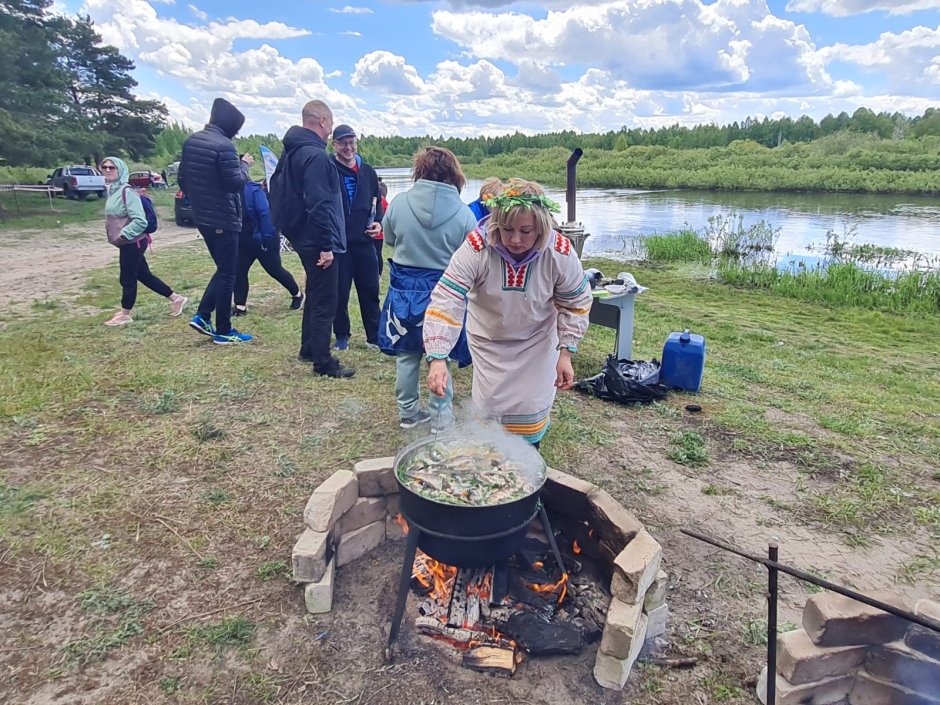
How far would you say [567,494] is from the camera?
2645 millimetres

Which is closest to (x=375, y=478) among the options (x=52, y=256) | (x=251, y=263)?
(x=251, y=263)

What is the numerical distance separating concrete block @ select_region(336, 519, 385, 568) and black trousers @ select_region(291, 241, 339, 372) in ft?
7.15

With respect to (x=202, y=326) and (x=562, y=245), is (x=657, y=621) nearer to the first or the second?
(x=562, y=245)

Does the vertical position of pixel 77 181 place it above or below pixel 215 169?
above

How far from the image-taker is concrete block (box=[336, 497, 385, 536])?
2.60 metres

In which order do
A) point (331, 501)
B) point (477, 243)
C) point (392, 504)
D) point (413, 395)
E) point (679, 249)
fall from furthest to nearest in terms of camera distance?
1. point (679, 249)
2. point (413, 395)
3. point (392, 504)
4. point (331, 501)
5. point (477, 243)

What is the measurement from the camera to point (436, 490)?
227 centimetres

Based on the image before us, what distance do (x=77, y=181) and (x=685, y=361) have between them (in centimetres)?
2281

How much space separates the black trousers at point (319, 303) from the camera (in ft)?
14.3

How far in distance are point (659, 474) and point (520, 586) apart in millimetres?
1479

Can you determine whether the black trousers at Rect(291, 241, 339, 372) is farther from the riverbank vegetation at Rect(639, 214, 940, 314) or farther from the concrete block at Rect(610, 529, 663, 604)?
the riverbank vegetation at Rect(639, 214, 940, 314)

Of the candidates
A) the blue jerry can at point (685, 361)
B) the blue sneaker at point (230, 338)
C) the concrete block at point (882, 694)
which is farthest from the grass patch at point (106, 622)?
the blue jerry can at point (685, 361)

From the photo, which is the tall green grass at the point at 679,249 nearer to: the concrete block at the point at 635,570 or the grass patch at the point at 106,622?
the concrete block at the point at 635,570

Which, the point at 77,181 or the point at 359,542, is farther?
the point at 77,181
